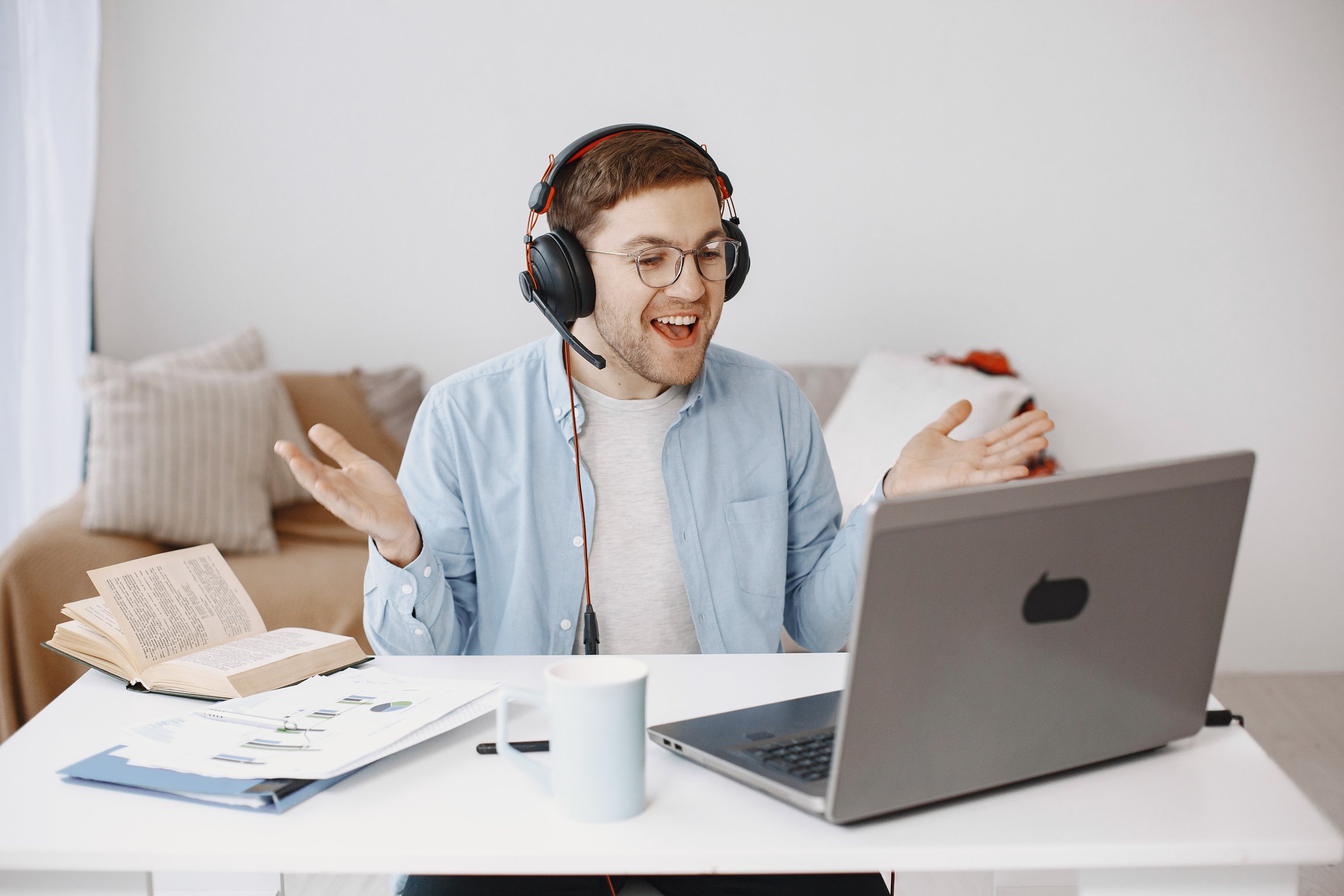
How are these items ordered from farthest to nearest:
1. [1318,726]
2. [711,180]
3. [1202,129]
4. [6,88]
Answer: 1. [1202,129]
2. [1318,726]
3. [6,88]
4. [711,180]

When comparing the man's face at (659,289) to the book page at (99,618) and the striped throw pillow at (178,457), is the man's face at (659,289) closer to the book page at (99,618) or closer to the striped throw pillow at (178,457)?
the book page at (99,618)

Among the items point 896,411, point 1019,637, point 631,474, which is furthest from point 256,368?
point 1019,637

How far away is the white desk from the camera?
2.35 feet

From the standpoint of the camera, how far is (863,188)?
3.04 meters

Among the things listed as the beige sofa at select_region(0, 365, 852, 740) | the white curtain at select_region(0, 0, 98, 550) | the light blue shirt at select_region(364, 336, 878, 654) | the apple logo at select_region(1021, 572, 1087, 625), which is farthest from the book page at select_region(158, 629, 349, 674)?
the white curtain at select_region(0, 0, 98, 550)

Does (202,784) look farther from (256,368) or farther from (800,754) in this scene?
(256,368)

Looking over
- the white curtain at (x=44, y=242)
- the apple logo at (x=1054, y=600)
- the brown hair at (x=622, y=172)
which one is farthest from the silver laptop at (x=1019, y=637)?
the white curtain at (x=44, y=242)

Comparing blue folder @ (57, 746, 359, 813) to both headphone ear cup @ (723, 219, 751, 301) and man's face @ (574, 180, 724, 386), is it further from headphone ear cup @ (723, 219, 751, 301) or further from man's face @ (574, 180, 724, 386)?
headphone ear cup @ (723, 219, 751, 301)

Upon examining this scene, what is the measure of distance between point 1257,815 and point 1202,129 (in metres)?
2.71

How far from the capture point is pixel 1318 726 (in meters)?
2.70

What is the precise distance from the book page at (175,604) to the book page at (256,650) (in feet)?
0.06

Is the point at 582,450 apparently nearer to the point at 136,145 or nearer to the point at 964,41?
the point at 964,41

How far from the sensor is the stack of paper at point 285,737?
0.81 metres

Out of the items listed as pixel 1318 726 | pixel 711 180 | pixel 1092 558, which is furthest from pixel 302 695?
pixel 1318 726
